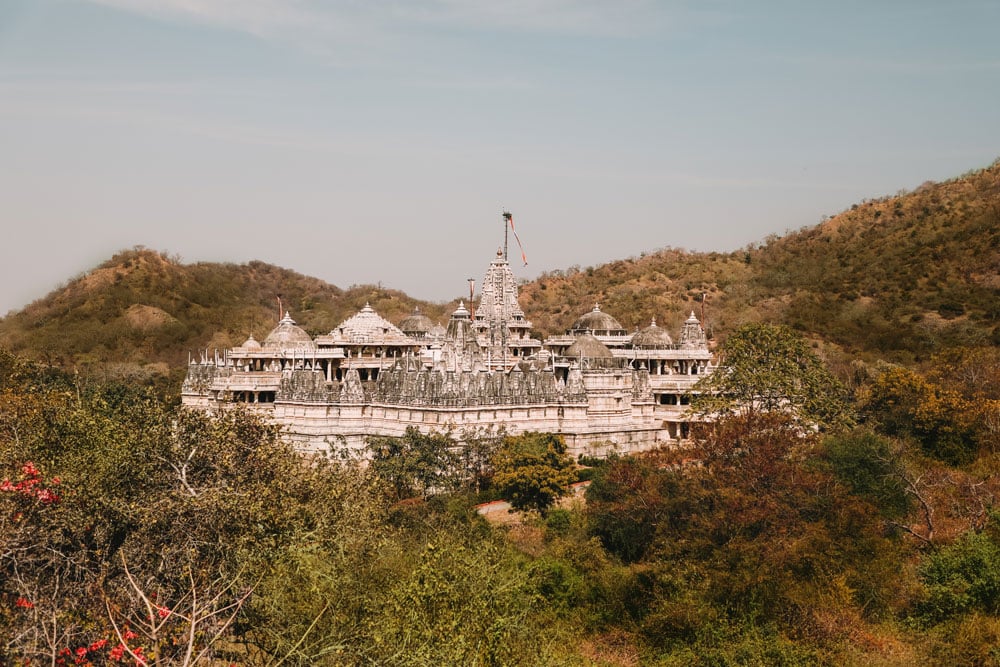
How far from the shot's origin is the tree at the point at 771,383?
36750mm

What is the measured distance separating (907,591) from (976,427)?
12799 millimetres

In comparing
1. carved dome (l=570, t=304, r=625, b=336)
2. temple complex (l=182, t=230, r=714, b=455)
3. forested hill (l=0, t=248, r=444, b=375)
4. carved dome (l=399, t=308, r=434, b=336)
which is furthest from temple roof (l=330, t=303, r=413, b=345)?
forested hill (l=0, t=248, r=444, b=375)

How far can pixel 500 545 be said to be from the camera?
87.1 feet

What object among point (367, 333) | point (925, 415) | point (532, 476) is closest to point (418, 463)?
point (532, 476)

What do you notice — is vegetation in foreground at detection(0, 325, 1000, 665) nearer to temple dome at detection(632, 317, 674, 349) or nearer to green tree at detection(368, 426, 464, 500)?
green tree at detection(368, 426, 464, 500)

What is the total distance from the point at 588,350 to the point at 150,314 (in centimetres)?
4999

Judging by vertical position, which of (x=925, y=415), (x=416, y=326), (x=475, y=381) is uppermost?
(x=416, y=326)

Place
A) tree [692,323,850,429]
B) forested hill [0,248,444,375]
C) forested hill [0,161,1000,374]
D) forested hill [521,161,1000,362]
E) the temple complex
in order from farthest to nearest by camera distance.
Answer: forested hill [0,248,444,375] < forested hill [0,161,1000,374] < forested hill [521,161,1000,362] < the temple complex < tree [692,323,850,429]

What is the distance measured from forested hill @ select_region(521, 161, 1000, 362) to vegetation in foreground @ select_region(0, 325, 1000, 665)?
23735 millimetres

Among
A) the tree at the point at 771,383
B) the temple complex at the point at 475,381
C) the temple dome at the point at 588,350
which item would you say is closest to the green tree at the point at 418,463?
the temple complex at the point at 475,381

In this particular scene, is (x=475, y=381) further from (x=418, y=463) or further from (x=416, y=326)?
(x=416, y=326)

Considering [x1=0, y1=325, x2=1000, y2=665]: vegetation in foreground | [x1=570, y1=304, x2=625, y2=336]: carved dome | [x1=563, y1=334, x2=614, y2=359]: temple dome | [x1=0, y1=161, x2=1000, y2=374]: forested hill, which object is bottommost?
[x1=0, y1=325, x2=1000, y2=665]: vegetation in foreground

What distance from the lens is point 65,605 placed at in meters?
18.5

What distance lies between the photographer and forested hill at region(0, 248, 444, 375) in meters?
71.0
